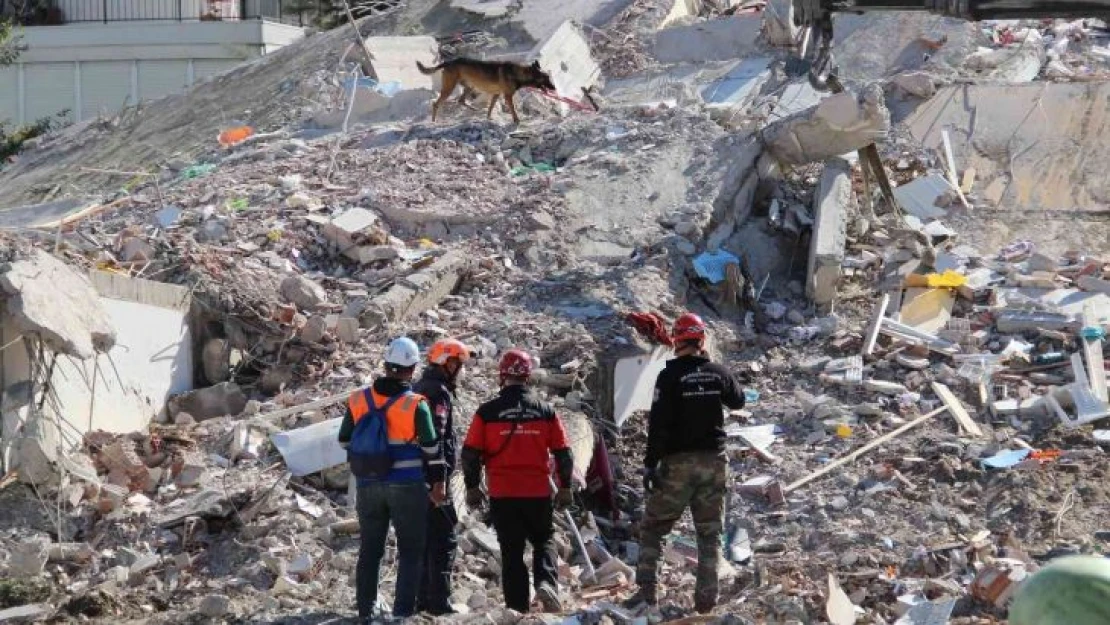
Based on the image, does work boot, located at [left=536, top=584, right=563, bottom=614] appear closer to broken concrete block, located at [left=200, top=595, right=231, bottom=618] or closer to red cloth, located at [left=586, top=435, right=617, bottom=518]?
broken concrete block, located at [left=200, top=595, right=231, bottom=618]

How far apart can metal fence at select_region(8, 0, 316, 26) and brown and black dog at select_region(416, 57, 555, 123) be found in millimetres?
9252

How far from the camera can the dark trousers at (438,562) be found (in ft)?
25.5

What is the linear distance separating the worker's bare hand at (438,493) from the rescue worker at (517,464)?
37 cm

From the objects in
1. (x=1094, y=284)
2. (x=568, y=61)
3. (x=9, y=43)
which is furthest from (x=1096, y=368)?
(x=9, y=43)

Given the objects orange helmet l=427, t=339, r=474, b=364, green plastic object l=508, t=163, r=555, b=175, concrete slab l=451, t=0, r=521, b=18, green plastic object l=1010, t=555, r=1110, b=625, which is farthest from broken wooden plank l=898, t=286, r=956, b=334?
concrete slab l=451, t=0, r=521, b=18

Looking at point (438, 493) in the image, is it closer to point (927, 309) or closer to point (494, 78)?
point (927, 309)

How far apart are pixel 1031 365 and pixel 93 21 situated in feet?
60.1

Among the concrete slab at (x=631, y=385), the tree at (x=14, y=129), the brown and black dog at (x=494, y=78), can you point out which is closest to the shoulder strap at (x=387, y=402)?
the concrete slab at (x=631, y=385)

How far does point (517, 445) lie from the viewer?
7809 mm

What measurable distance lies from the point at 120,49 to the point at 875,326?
16409 millimetres

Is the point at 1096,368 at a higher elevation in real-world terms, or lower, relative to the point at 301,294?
lower

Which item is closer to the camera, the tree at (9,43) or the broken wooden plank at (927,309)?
the broken wooden plank at (927,309)

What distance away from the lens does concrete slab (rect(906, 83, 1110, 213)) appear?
14703mm

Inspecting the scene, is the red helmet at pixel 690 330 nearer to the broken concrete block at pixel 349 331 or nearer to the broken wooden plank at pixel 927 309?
the broken concrete block at pixel 349 331
